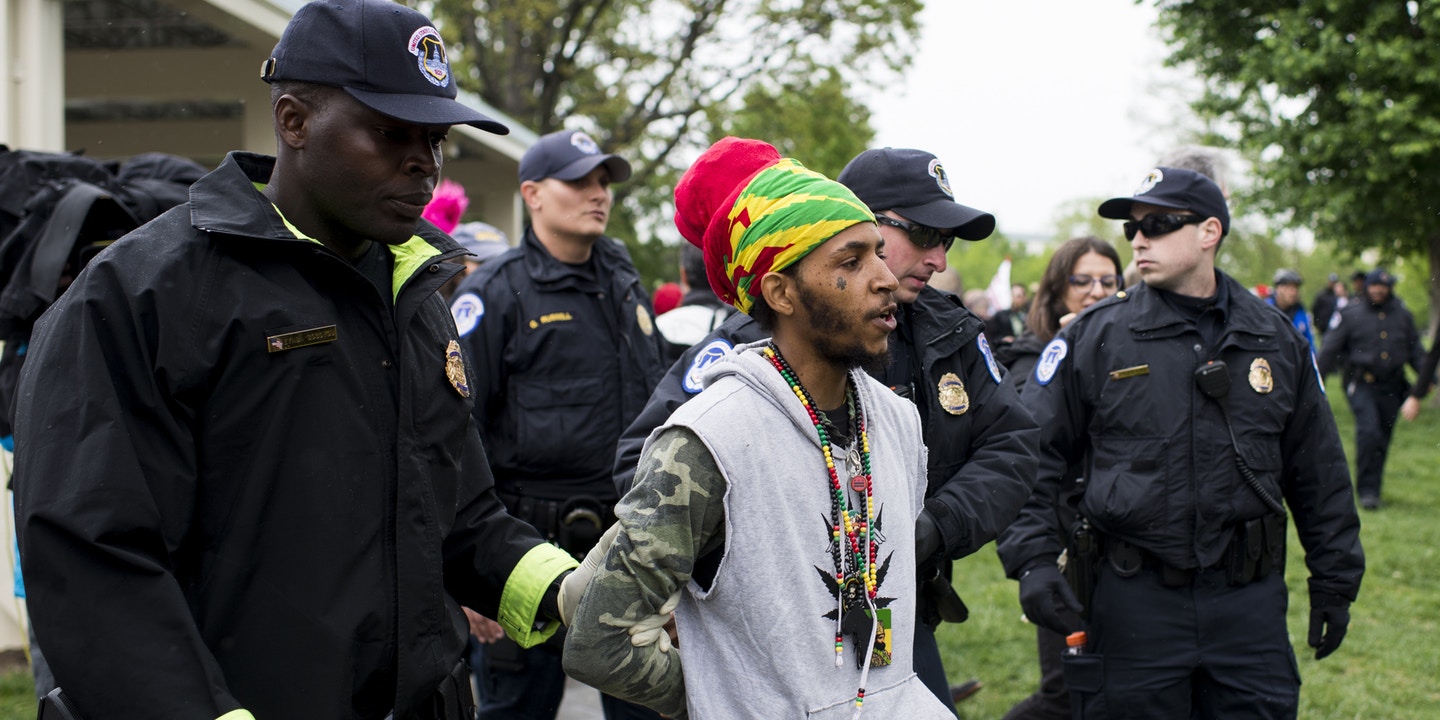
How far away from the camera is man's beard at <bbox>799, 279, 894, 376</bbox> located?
7.94ft

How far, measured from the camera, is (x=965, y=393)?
3.46 meters

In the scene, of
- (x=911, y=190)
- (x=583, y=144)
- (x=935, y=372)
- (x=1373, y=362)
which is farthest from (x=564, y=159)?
(x=1373, y=362)

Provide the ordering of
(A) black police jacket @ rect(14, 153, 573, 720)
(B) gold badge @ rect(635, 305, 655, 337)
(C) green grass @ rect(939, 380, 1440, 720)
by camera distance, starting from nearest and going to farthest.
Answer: (A) black police jacket @ rect(14, 153, 573, 720)
(B) gold badge @ rect(635, 305, 655, 337)
(C) green grass @ rect(939, 380, 1440, 720)

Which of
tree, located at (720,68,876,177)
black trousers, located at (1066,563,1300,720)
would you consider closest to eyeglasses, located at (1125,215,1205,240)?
black trousers, located at (1066,563,1300,720)

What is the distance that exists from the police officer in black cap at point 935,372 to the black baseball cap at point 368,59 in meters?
1.23

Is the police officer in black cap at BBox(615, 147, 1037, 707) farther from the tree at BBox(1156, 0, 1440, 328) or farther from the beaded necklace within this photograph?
the tree at BBox(1156, 0, 1440, 328)

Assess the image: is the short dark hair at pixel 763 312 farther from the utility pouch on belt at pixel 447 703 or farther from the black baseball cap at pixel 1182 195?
the black baseball cap at pixel 1182 195

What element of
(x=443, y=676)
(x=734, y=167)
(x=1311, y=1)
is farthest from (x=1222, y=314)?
(x=1311, y=1)

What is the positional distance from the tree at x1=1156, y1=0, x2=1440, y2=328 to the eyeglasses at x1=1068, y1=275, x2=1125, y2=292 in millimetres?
13888

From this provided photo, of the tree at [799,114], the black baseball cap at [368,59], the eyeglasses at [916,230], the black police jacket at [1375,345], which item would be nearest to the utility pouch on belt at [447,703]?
the black baseball cap at [368,59]

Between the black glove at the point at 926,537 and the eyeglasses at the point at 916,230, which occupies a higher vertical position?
the eyeglasses at the point at 916,230

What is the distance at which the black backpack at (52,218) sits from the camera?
3889 mm

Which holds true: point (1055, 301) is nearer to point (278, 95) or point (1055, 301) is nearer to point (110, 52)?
point (278, 95)

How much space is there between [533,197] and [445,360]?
256 cm
